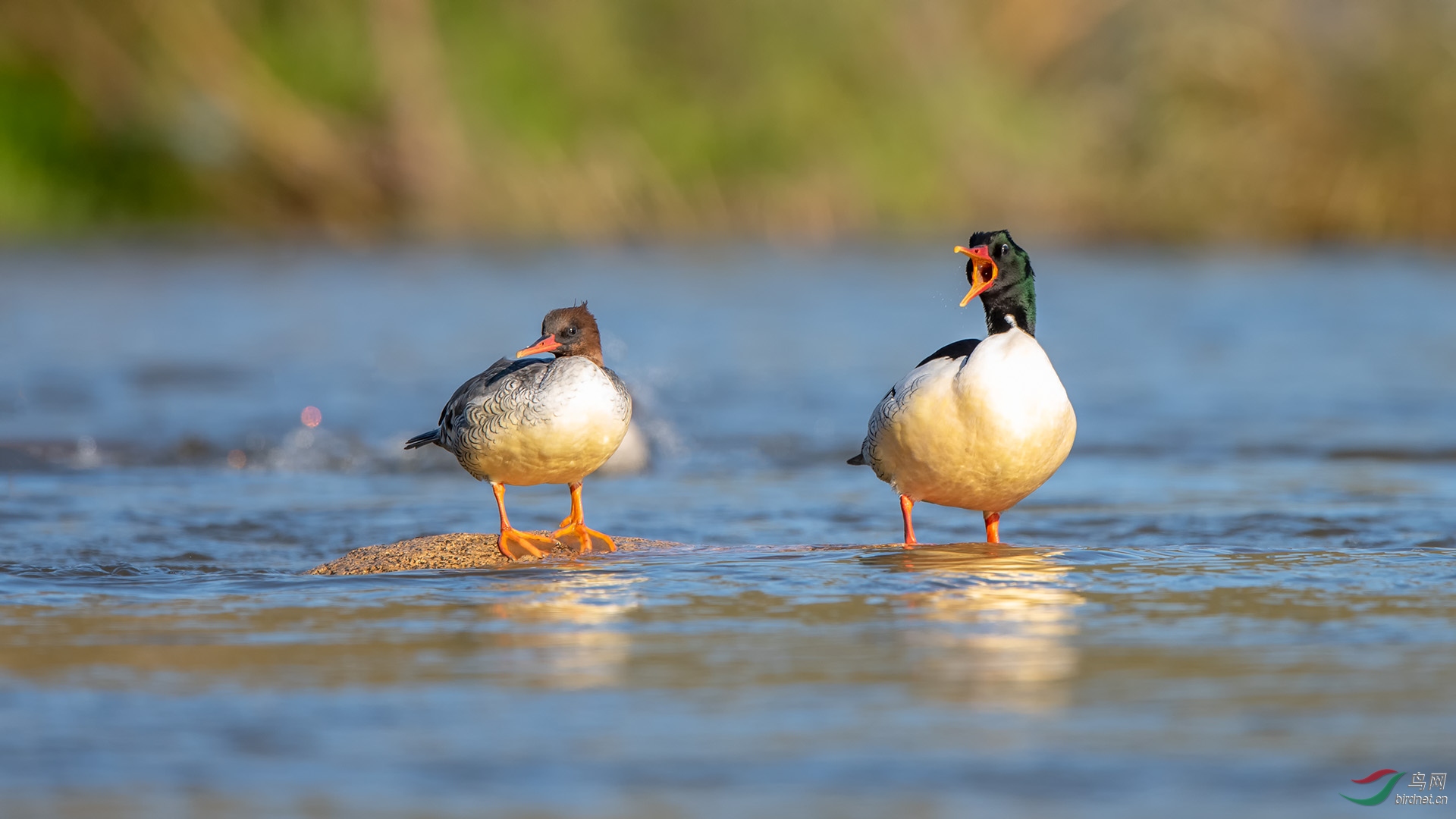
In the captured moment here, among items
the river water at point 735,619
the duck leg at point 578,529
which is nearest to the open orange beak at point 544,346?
the duck leg at point 578,529

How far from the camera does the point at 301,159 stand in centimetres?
2980

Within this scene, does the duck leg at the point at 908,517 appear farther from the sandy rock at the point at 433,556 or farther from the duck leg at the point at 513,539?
the duck leg at the point at 513,539

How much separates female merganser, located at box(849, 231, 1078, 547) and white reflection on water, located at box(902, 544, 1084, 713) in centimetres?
30

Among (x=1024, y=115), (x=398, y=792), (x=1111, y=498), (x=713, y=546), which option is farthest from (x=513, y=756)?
(x=1024, y=115)

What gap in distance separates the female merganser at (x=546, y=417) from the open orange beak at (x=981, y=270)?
52.6 inches

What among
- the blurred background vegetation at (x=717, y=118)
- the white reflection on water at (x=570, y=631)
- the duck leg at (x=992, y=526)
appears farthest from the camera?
the blurred background vegetation at (x=717, y=118)

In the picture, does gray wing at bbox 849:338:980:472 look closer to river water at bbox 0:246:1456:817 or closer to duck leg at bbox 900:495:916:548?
duck leg at bbox 900:495:916:548

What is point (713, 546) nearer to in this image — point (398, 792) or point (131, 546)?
point (131, 546)

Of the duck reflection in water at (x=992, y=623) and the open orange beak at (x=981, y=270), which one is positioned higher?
the open orange beak at (x=981, y=270)

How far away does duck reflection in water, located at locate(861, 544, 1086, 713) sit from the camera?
4680 mm

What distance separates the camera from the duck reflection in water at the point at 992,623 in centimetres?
468

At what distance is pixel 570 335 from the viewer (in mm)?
6957

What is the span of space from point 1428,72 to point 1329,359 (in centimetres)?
1159

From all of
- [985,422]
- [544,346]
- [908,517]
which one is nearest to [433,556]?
[544,346]
